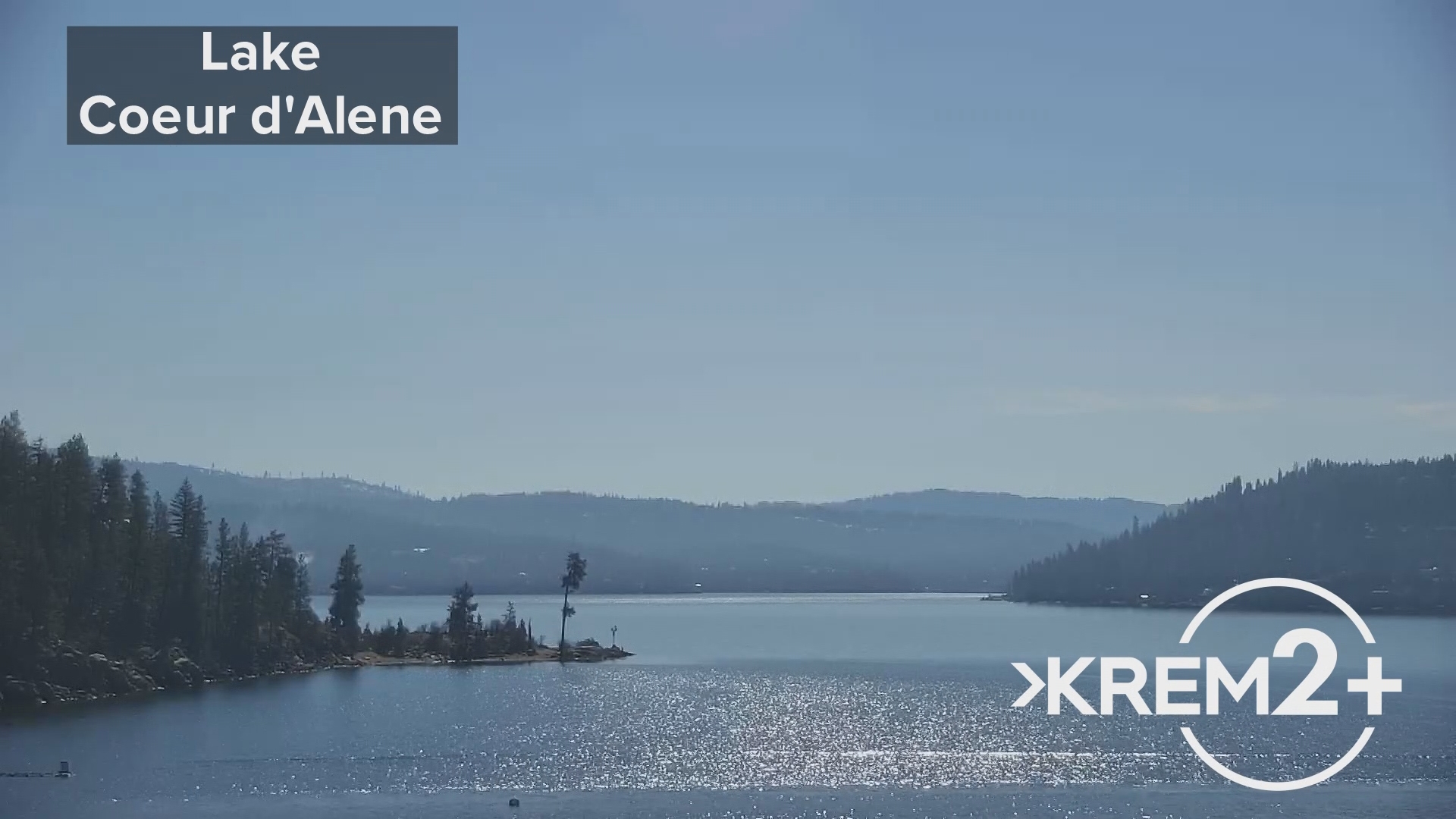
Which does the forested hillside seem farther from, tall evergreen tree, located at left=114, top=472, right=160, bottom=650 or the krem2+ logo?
the krem2+ logo

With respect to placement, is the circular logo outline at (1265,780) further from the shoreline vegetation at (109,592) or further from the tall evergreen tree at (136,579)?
the tall evergreen tree at (136,579)

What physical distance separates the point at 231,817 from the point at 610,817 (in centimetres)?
2043

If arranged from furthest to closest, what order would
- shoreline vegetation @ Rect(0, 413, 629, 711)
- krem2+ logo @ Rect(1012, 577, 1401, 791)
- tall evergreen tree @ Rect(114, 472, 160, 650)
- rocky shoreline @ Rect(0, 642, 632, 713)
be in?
tall evergreen tree @ Rect(114, 472, 160, 650)
shoreline vegetation @ Rect(0, 413, 629, 711)
rocky shoreline @ Rect(0, 642, 632, 713)
krem2+ logo @ Rect(1012, 577, 1401, 791)

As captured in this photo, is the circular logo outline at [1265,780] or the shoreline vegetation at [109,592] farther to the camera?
the shoreline vegetation at [109,592]

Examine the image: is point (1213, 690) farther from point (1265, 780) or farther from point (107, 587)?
point (107, 587)

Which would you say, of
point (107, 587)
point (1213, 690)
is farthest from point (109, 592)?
point (1213, 690)

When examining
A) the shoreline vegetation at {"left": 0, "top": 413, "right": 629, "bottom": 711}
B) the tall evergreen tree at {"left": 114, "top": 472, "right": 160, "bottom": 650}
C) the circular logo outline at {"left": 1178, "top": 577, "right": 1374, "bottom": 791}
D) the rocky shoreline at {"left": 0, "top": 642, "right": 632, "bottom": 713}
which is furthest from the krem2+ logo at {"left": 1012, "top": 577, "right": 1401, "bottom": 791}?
the tall evergreen tree at {"left": 114, "top": 472, "right": 160, "bottom": 650}

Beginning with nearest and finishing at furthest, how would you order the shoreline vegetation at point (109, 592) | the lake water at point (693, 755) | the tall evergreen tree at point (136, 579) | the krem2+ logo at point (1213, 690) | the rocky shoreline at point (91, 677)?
the lake water at point (693, 755), the krem2+ logo at point (1213, 690), the rocky shoreline at point (91, 677), the shoreline vegetation at point (109, 592), the tall evergreen tree at point (136, 579)

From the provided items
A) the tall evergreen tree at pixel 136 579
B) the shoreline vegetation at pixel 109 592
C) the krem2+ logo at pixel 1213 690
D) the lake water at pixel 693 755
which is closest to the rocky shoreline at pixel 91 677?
the shoreline vegetation at pixel 109 592

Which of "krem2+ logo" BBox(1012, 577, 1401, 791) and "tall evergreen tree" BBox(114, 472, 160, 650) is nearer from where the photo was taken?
"krem2+ logo" BBox(1012, 577, 1401, 791)

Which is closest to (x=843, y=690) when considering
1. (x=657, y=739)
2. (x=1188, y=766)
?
(x=657, y=739)

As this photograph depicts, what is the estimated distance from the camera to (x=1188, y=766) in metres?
101

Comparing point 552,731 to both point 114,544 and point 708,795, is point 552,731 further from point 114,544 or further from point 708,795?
point 114,544

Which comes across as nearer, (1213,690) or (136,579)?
(136,579)
